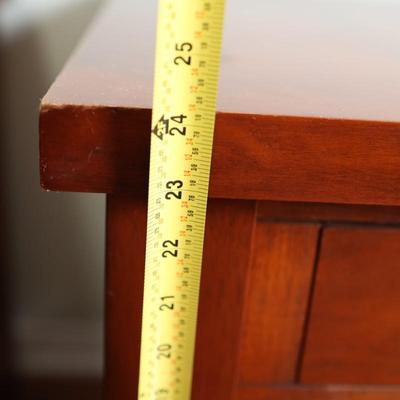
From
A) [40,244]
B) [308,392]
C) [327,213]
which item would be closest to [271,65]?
[327,213]

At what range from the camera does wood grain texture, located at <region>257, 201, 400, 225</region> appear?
1.40 ft

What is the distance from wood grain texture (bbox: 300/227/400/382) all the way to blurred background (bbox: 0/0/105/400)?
60 centimetres

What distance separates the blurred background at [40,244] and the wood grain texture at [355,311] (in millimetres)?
596

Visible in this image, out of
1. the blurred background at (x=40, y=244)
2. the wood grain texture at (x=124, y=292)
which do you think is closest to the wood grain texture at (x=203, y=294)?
the wood grain texture at (x=124, y=292)

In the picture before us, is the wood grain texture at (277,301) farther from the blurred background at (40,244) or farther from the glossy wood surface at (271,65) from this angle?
the blurred background at (40,244)

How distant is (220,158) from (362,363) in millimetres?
248

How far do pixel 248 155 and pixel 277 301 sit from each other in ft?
0.54

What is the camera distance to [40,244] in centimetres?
103

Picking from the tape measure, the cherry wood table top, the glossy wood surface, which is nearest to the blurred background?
the glossy wood surface

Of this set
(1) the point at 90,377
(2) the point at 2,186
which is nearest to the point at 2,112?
(2) the point at 2,186

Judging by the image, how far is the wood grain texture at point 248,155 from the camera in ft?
1.10

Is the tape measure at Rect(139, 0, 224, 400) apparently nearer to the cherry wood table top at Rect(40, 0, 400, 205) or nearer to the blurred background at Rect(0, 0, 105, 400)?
the cherry wood table top at Rect(40, 0, 400, 205)

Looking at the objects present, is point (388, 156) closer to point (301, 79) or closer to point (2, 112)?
point (301, 79)

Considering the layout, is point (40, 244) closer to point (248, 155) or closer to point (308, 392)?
point (308, 392)
